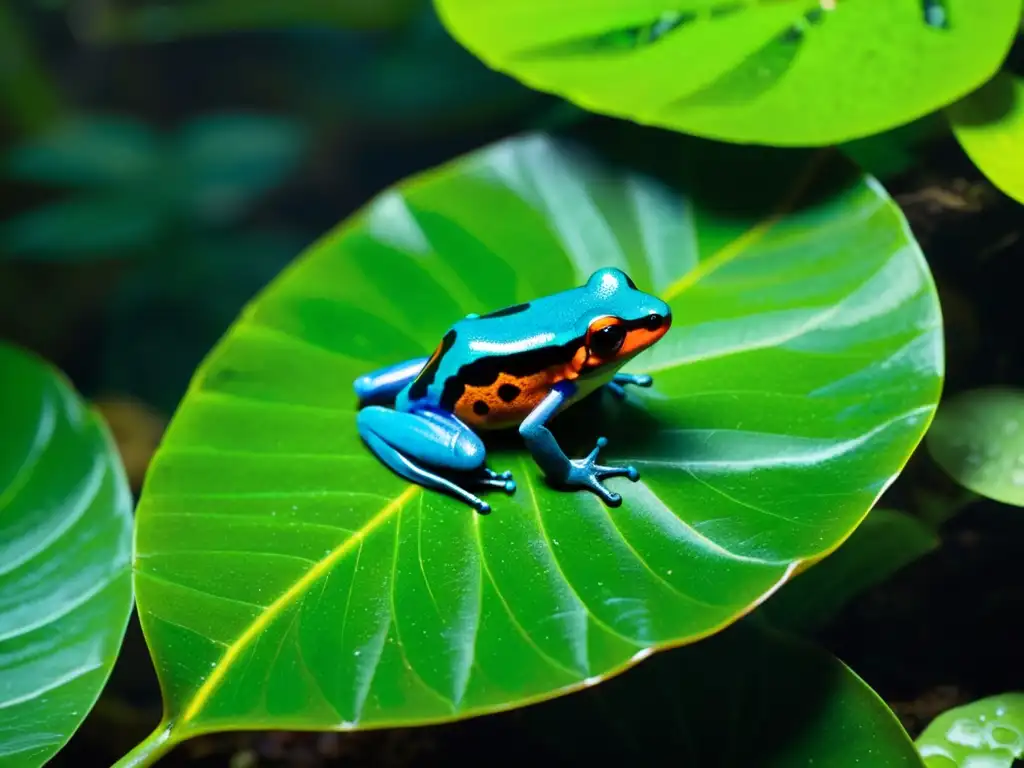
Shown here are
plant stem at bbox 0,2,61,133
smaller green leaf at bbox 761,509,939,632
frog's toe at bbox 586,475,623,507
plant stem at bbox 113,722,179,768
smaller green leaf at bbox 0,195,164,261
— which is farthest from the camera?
plant stem at bbox 0,2,61,133

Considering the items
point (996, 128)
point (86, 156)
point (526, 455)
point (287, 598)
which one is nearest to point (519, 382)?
point (526, 455)

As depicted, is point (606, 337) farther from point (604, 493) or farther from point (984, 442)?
point (984, 442)

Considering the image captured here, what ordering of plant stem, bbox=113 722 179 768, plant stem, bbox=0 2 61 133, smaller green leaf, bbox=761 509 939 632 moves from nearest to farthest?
1. plant stem, bbox=113 722 179 768
2. smaller green leaf, bbox=761 509 939 632
3. plant stem, bbox=0 2 61 133

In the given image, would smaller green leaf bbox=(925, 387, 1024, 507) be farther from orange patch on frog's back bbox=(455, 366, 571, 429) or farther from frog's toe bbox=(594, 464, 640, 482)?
orange patch on frog's back bbox=(455, 366, 571, 429)

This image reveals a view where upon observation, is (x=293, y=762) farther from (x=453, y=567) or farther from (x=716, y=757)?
(x=716, y=757)

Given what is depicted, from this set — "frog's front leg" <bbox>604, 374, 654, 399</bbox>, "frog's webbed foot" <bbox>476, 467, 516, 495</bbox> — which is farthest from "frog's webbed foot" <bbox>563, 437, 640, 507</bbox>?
"frog's front leg" <bbox>604, 374, 654, 399</bbox>

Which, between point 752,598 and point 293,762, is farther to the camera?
point 293,762

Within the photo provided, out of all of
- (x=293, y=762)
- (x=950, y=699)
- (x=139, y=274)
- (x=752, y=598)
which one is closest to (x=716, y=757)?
(x=752, y=598)
